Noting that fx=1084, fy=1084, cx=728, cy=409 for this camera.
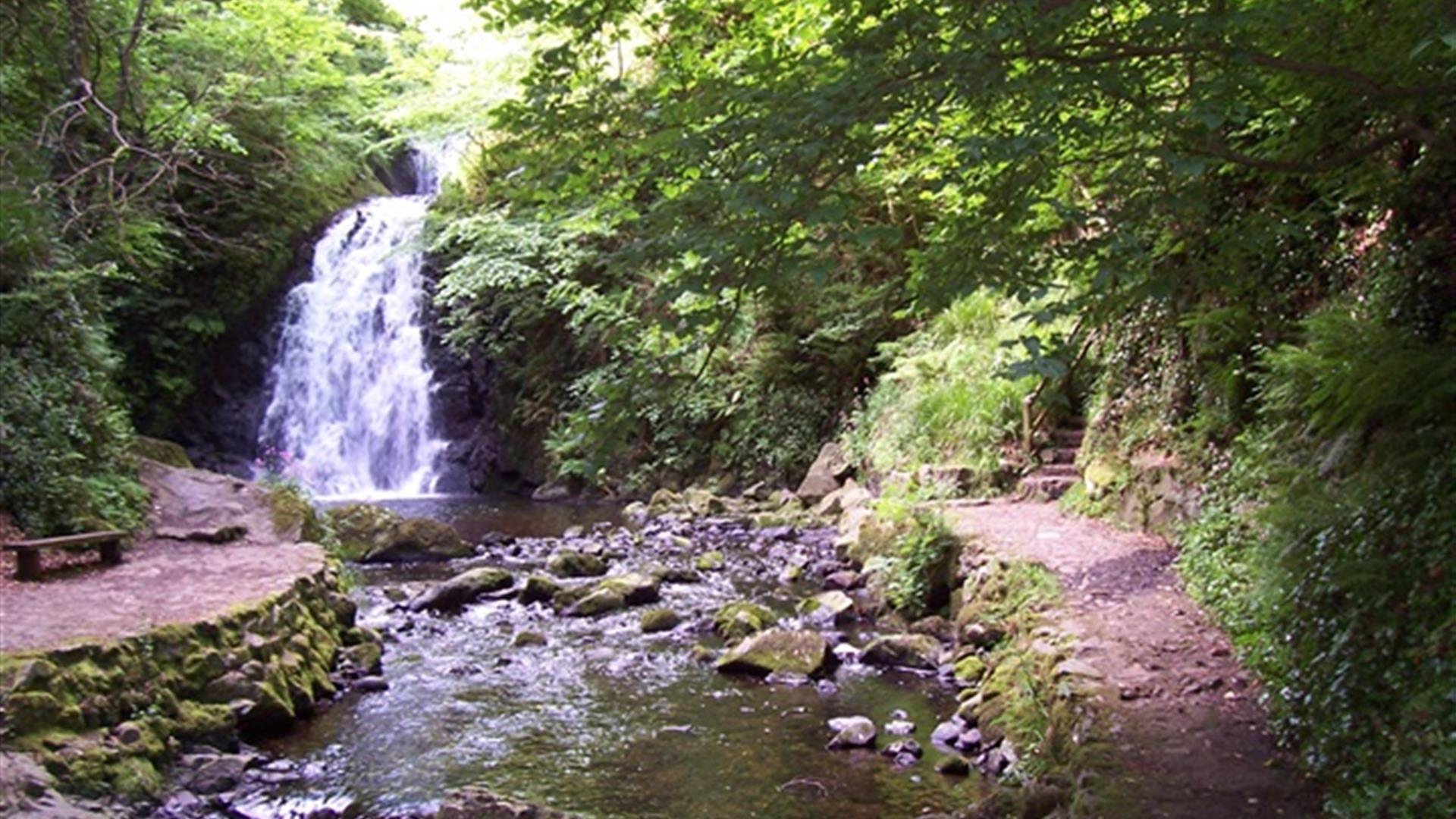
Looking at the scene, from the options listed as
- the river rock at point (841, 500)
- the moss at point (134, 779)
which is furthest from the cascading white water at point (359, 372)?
the moss at point (134, 779)

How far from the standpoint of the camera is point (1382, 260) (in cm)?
599

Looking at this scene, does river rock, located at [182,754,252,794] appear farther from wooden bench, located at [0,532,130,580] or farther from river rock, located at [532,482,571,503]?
river rock, located at [532,482,571,503]

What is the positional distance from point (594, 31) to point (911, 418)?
10494 millimetres

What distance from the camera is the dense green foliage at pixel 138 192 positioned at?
130 inches

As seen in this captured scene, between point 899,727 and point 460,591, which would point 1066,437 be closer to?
point 899,727

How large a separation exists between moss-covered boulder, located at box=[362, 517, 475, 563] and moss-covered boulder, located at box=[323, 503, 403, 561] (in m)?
0.07

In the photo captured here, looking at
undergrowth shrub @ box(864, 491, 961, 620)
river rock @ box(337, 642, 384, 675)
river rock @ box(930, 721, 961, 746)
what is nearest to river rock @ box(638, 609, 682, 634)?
undergrowth shrub @ box(864, 491, 961, 620)

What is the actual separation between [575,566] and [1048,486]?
5168 mm

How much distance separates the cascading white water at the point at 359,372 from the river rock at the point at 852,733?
15104 millimetres

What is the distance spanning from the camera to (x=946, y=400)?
13445 millimetres

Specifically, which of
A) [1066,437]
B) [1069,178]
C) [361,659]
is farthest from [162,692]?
[1066,437]

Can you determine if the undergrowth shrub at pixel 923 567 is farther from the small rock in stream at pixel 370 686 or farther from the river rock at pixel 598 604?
the small rock in stream at pixel 370 686

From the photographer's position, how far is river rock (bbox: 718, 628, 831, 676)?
7980mm

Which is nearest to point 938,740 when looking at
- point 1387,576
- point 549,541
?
point 1387,576
